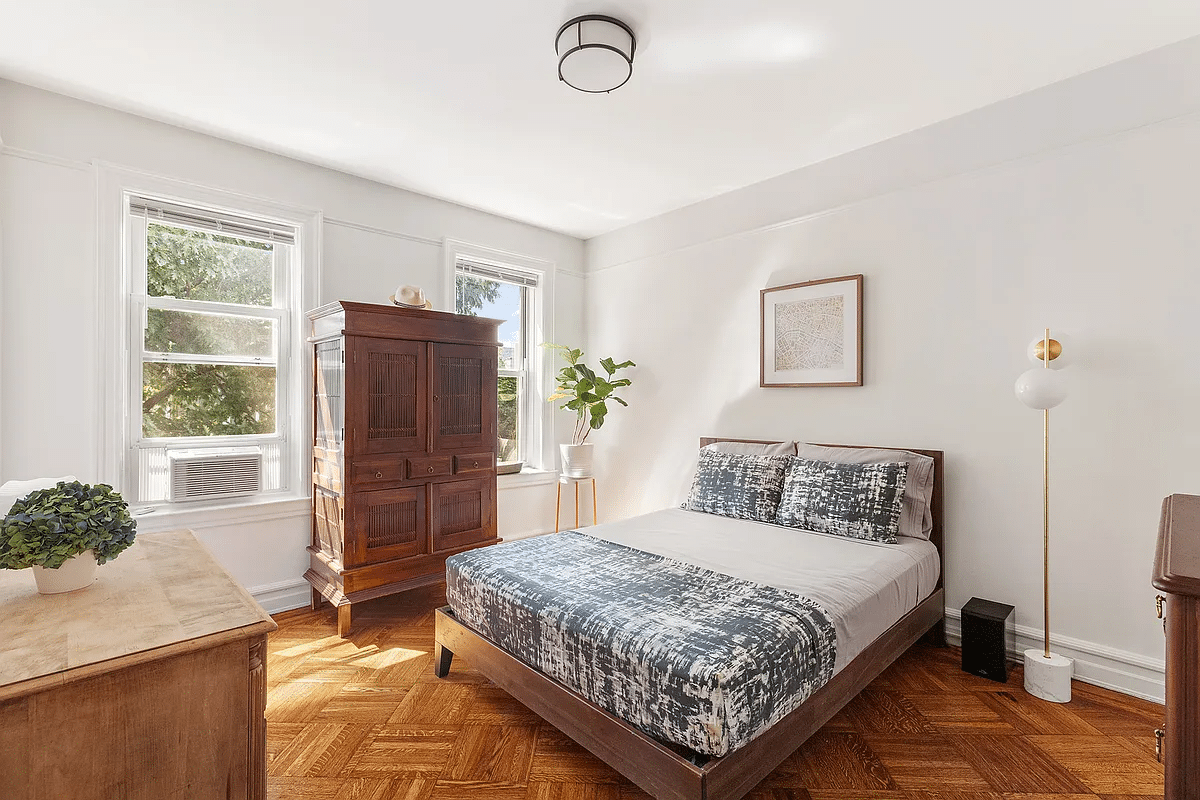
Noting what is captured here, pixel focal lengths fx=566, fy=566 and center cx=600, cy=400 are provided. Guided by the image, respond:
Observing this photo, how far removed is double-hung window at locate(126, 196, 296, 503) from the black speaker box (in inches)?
151

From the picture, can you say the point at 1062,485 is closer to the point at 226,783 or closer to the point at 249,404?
the point at 226,783

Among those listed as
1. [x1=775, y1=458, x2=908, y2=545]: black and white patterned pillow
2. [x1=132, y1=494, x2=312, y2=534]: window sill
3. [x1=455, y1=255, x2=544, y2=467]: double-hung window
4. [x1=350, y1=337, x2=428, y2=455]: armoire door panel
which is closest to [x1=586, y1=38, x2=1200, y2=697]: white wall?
[x1=775, y1=458, x2=908, y2=545]: black and white patterned pillow

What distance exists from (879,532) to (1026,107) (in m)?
2.18

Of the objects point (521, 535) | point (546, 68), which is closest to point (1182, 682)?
point (546, 68)

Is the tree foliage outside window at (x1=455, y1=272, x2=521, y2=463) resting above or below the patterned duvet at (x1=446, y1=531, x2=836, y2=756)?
above

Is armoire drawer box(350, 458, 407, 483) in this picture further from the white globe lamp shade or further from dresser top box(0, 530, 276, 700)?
the white globe lamp shade

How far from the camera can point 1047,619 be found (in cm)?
246

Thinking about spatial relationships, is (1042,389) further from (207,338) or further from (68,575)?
(207,338)

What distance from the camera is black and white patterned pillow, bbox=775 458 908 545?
282 centimetres

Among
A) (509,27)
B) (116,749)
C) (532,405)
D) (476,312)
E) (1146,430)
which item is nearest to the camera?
(116,749)

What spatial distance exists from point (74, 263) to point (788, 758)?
12.7ft

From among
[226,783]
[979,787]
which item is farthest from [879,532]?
[226,783]

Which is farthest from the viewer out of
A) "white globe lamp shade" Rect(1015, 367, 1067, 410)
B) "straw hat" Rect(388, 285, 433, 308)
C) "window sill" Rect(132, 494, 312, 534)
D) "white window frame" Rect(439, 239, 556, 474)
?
"white window frame" Rect(439, 239, 556, 474)

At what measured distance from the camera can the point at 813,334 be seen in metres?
3.52
